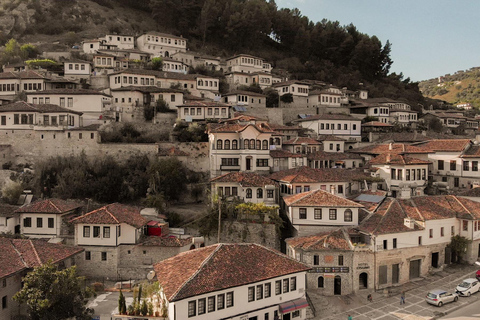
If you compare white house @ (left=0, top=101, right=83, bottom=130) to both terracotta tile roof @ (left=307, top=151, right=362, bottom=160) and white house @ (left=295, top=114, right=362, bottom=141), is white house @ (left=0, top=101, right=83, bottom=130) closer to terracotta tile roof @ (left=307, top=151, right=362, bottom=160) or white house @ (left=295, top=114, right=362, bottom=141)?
terracotta tile roof @ (left=307, top=151, right=362, bottom=160)

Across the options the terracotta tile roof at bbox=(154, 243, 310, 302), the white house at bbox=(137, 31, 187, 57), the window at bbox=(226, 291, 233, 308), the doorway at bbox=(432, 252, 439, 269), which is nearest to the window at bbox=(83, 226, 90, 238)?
the terracotta tile roof at bbox=(154, 243, 310, 302)

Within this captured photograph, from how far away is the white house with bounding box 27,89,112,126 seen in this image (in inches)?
→ 1678

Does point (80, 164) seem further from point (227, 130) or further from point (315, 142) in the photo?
point (315, 142)

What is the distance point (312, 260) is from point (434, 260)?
1121cm

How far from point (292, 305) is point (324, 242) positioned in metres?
5.80

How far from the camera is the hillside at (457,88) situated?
11249cm

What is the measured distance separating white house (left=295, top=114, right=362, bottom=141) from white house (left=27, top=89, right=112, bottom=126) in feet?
86.8

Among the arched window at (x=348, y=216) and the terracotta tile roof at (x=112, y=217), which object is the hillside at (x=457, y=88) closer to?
the arched window at (x=348, y=216)


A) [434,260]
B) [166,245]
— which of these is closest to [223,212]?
[166,245]

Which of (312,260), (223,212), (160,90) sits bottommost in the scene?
(312,260)

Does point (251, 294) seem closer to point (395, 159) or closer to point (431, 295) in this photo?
point (431, 295)

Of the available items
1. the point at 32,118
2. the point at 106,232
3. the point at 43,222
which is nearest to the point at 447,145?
the point at 106,232

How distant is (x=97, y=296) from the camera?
76.6 feet

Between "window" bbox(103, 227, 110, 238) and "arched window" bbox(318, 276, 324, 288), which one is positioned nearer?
"arched window" bbox(318, 276, 324, 288)
